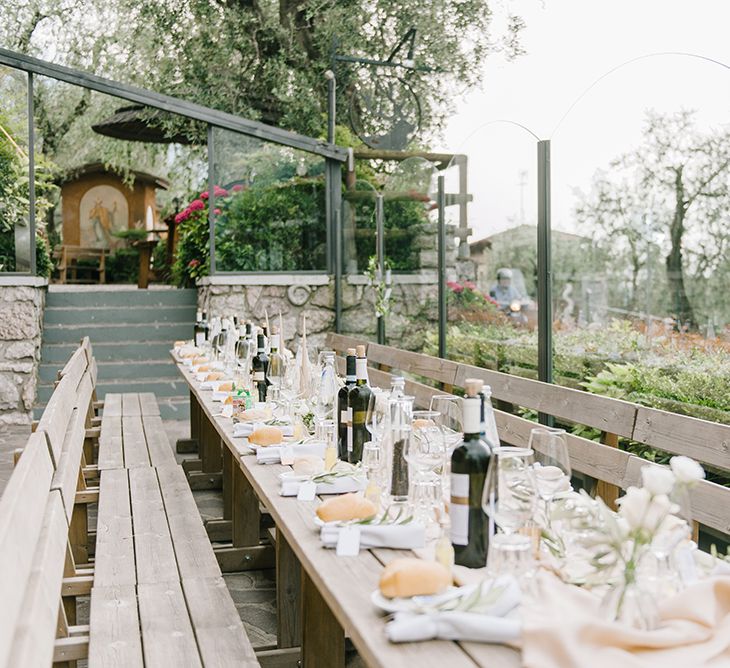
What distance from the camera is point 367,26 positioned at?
41.3 ft

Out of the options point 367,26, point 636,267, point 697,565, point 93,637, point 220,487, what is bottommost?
point 220,487

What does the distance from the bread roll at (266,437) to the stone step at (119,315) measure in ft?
24.2

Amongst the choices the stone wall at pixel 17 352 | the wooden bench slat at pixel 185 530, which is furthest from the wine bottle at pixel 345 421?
the stone wall at pixel 17 352

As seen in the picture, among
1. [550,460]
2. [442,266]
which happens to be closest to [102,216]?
[442,266]

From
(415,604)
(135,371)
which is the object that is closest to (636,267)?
(415,604)

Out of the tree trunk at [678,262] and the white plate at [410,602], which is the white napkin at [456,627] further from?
the tree trunk at [678,262]

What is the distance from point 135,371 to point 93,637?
24.6 feet

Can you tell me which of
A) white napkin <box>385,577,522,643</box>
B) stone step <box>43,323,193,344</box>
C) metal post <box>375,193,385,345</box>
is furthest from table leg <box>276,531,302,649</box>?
stone step <box>43,323,193,344</box>

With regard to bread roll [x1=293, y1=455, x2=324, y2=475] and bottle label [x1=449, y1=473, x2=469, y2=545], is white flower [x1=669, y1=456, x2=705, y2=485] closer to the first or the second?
bottle label [x1=449, y1=473, x2=469, y2=545]

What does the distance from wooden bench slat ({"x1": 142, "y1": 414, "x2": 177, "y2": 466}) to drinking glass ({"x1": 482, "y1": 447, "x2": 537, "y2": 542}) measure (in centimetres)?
311

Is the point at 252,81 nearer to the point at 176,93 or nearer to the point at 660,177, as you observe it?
the point at 176,93

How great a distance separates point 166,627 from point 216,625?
0.14m

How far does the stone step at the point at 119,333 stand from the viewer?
980cm

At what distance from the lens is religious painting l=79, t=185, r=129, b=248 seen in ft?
74.3
